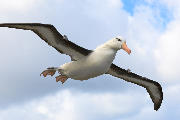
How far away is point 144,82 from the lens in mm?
22719

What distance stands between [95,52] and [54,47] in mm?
1664

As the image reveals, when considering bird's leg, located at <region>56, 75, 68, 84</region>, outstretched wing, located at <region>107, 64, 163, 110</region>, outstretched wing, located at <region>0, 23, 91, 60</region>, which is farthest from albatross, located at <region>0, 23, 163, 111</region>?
outstretched wing, located at <region>107, 64, 163, 110</region>

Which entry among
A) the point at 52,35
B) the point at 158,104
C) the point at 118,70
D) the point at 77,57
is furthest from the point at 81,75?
the point at 158,104

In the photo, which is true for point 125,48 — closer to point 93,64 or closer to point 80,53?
point 93,64

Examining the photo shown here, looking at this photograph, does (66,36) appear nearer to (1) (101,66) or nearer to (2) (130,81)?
(1) (101,66)

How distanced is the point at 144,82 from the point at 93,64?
5.25 m

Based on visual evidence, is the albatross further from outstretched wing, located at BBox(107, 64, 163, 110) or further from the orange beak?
outstretched wing, located at BBox(107, 64, 163, 110)

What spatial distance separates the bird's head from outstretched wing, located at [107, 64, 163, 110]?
293cm

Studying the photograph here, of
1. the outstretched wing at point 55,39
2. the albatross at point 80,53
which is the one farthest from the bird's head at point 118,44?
the outstretched wing at point 55,39

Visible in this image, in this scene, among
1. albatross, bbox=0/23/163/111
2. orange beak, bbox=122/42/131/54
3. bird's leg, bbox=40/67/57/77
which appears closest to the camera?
albatross, bbox=0/23/163/111

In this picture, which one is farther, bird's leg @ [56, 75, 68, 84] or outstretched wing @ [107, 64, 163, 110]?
outstretched wing @ [107, 64, 163, 110]

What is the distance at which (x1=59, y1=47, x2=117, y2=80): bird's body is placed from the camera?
18.2 m

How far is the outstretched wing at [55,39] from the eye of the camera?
17.5 meters

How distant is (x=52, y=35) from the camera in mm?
18156
